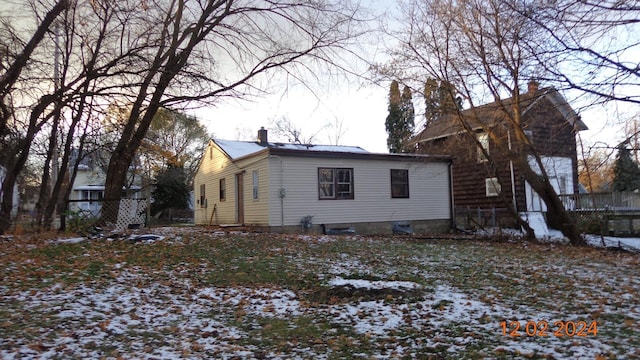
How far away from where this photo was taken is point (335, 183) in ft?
56.1

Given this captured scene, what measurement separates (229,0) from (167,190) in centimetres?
2159

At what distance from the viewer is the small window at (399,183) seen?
60.6ft

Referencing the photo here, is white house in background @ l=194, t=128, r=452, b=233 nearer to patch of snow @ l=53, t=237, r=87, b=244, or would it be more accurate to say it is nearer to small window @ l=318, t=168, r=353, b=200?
small window @ l=318, t=168, r=353, b=200

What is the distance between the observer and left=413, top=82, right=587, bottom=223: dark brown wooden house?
11.6 meters

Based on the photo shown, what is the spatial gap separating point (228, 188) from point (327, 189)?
478 centimetres

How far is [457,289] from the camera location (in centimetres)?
671

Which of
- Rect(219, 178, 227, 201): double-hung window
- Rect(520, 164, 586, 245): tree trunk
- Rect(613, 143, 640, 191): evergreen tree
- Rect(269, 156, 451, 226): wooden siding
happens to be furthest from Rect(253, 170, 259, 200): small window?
Rect(613, 143, 640, 191): evergreen tree

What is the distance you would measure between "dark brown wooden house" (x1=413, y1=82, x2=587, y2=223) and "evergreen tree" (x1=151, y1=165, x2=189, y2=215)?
18837mm

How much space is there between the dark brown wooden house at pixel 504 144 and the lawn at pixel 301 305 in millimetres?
3465

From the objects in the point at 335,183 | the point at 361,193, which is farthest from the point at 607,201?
the point at 335,183

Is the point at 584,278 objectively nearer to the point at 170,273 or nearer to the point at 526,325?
the point at 526,325

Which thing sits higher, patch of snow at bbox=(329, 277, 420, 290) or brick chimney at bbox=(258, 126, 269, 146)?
brick chimney at bbox=(258, 126, 269, 146)

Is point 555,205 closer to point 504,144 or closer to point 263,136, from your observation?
point 504,144

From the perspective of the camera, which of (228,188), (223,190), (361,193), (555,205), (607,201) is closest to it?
(555,205)
